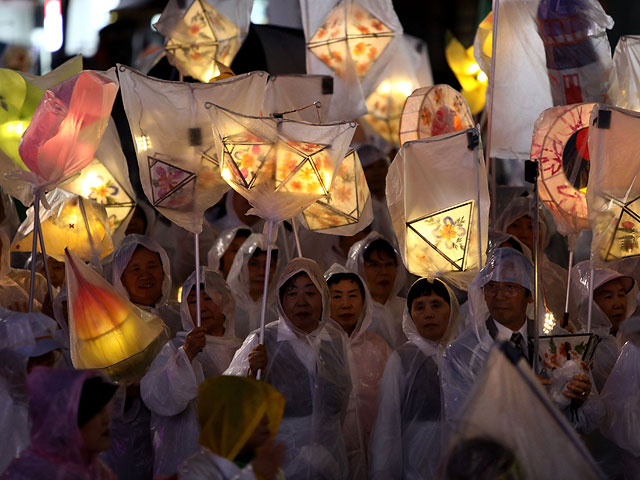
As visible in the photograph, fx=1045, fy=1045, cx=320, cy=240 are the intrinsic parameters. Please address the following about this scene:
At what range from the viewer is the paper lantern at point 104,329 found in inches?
169

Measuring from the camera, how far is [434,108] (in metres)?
5.53

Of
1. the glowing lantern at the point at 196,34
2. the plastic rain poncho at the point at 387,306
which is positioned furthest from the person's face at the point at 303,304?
the glowing lantern at the point at 196,34

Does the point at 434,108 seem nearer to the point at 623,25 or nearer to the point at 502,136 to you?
the point at 502,136

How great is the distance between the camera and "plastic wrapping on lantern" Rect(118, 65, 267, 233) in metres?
4.67

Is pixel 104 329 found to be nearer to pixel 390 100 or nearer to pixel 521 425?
pixel 521 425

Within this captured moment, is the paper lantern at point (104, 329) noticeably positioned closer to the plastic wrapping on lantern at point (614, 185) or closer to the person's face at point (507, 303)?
the person's face at point (507, 303)

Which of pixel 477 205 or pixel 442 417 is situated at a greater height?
pixel 477 205

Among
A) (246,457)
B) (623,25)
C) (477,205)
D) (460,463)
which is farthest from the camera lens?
(623,25)

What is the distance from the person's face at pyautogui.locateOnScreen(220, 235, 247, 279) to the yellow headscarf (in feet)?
8.38

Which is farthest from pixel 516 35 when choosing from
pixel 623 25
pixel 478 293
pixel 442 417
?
pixel 623 25

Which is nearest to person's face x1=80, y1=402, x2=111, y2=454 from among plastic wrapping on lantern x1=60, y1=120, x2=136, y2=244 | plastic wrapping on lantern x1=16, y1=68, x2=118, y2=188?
plastic wrapping on lantern x1=16, y1=68, x2=118, y2=188

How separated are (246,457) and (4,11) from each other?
8.77 m

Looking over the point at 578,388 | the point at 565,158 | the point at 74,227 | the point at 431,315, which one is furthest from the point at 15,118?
the point at 578,388

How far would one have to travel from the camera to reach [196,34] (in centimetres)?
640
